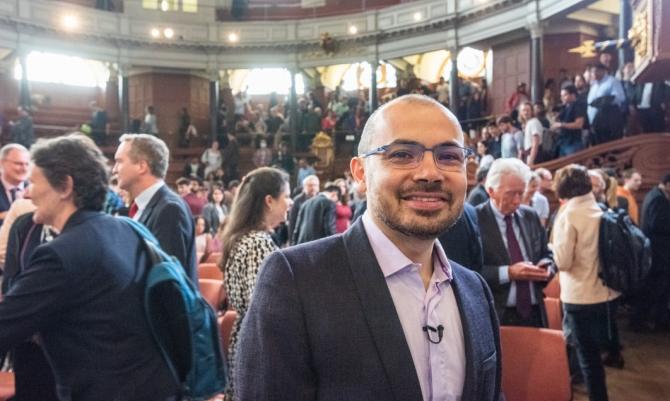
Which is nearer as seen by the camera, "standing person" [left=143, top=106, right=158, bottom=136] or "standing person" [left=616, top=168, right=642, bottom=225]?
"standing person" [left=616, top=168, right=642, bottom=225]

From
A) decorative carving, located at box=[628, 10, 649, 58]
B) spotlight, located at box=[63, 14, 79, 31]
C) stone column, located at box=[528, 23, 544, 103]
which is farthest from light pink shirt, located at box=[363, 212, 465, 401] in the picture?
spotlight, located at box=[63, 14, 79, 31]

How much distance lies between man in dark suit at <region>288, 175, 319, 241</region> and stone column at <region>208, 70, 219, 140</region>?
41.0 feet

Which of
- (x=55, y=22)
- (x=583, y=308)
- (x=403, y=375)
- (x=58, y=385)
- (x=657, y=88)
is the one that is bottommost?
(x=583, y=308)

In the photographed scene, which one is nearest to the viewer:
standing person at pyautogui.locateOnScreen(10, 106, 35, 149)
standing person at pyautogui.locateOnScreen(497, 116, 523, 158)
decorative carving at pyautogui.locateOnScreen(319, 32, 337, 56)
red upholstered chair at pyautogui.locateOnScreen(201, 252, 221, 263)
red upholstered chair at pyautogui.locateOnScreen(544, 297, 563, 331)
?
red upholstered chair at pyautogui.locateOnScreen(544, 297, 563, 331)

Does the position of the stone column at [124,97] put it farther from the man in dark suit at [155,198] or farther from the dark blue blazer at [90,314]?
the dark blue blazer at [90,314]

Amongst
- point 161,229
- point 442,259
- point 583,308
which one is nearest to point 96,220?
point 161,229

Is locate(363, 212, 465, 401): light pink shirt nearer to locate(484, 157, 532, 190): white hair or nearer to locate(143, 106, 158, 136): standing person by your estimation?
locate(484, 157, 532, 190): white hair

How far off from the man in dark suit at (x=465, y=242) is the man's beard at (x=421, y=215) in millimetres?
1597

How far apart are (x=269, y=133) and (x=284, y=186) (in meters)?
16.7

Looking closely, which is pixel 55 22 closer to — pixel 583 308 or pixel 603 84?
pixel 603 84

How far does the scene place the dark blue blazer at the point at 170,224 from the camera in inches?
119

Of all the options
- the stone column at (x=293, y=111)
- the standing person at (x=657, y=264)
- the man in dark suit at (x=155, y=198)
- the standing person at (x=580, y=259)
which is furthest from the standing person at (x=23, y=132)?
the standing person at (x=580, y=259)

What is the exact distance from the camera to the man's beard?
1366 mm

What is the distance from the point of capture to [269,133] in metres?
19.4
